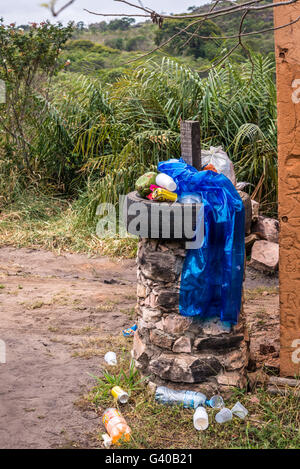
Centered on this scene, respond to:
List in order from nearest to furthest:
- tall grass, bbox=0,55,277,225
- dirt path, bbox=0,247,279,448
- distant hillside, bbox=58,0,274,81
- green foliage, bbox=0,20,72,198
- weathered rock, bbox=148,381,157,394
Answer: dirt path, bbox=0,247,279,448 → weathered rock, bbox=148,381,157,394 → tall grass, bbox=0,55,277,225 → green foliage, bbox=0,20,72,198 → distant hillside, bbox=58,0,274,81

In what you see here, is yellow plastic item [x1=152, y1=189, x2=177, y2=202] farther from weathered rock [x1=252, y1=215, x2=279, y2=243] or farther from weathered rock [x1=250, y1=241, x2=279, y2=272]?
weathered rock [x1=252, y1=215, x2=279, y2=243]

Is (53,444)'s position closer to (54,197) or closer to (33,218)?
(33,218)

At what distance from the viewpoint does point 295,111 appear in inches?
131

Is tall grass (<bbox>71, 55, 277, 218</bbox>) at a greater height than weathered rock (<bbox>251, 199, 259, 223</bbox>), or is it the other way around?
tall grass (<bbox>71, 55, 277, 218</bbox>)

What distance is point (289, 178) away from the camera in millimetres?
3402

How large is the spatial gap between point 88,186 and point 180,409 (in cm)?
491

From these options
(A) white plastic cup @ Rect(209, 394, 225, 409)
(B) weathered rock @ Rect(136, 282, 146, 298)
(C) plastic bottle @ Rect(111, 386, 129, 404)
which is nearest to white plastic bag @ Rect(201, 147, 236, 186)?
(B) weathered rock @ Rect(136, 282, 146, 298)

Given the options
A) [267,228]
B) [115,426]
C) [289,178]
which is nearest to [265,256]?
[267,228]

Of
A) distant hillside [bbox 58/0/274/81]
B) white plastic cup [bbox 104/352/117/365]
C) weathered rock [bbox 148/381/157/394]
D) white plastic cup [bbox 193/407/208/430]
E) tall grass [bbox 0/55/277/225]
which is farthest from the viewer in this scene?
distant hillside [bbox 58/0/274/81]

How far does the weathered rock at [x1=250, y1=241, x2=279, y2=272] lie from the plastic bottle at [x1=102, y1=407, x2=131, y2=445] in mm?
3473

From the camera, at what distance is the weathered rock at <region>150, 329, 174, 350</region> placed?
11.1 feet

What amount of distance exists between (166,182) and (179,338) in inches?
36.8

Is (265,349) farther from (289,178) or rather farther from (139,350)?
(289,178)

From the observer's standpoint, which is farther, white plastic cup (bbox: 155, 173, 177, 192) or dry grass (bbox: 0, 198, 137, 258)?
dry grass (bbox: 0, 198, 137, 258)
